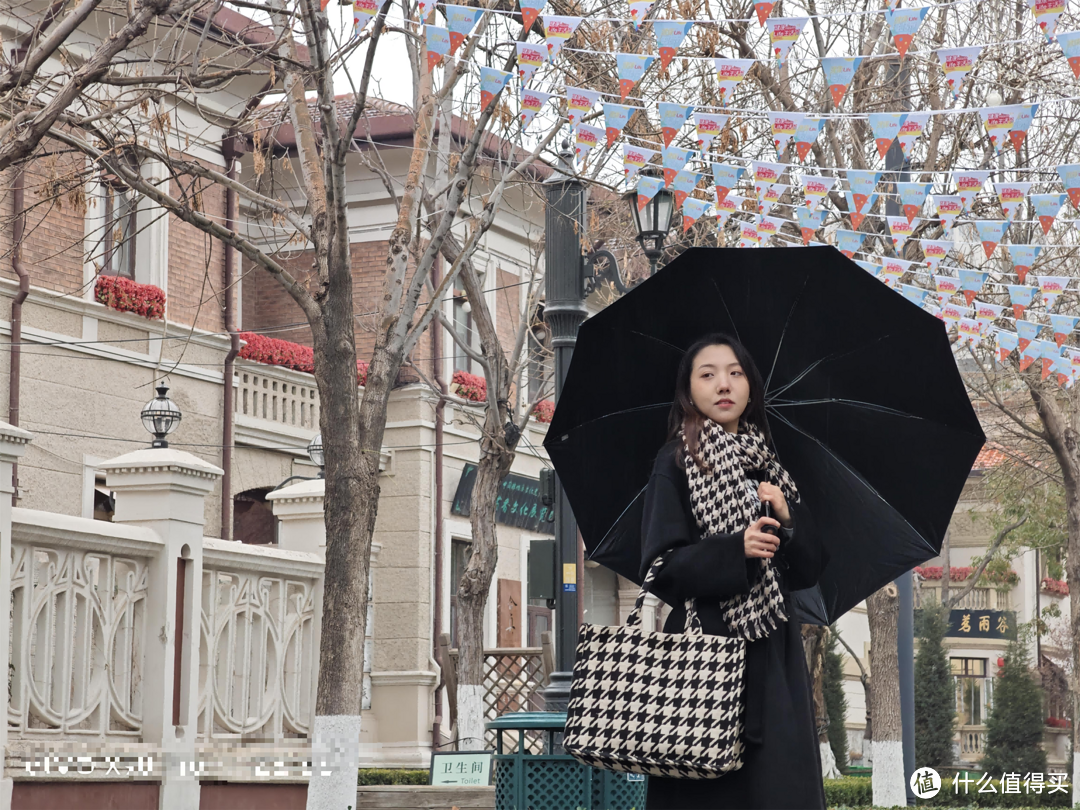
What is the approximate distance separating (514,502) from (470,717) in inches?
342

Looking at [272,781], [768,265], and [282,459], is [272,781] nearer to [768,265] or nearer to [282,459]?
[768,265]

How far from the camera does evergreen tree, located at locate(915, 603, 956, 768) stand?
31266mm

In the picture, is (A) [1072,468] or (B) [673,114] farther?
(A) [1072,468]

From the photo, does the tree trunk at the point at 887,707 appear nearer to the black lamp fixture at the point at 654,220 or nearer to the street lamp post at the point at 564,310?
the street lamp post at the point at 564,310

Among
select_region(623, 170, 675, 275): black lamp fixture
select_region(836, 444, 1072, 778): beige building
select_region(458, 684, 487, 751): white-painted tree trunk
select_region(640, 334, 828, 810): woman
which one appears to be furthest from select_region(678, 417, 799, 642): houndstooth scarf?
select_region(836, 444, 1072, 778): beige building

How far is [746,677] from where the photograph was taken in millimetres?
3936

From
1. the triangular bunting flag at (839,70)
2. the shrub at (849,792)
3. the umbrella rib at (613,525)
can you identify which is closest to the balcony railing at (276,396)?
the shrub at (849,792)

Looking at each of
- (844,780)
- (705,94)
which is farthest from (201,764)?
(844,780)

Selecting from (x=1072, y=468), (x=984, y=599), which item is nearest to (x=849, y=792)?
(x=1072, y=468)

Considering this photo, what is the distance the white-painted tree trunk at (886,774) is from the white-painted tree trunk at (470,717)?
4228mm

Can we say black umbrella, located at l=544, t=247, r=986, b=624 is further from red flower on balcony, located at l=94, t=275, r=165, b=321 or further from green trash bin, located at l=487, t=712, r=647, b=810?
red flower on balcony, located at l=94, t=275, r=165, b=321

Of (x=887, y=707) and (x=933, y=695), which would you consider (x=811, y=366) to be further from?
(x=933, y=695)

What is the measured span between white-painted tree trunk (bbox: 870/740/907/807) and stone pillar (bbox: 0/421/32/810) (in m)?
9.93

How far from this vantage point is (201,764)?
841 cm
